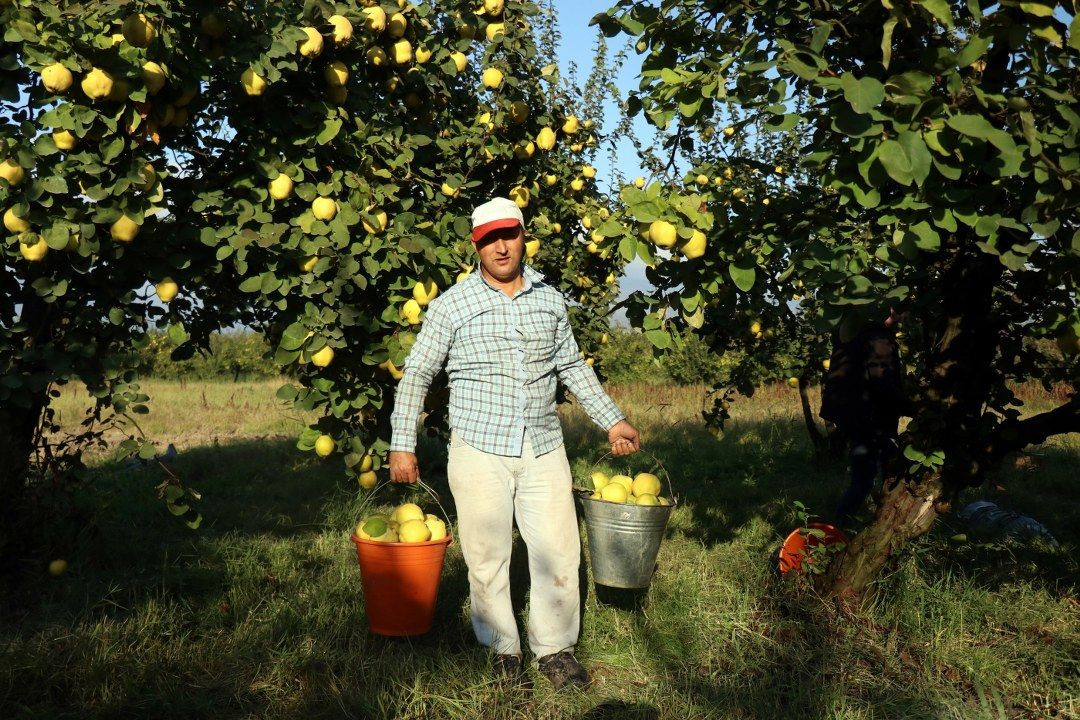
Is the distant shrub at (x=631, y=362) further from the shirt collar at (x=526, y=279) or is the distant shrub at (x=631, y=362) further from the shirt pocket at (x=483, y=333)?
the shirt pocket at (x=483, y=333)

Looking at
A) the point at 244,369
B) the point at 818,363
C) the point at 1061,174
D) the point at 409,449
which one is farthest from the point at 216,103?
the point at 244,369

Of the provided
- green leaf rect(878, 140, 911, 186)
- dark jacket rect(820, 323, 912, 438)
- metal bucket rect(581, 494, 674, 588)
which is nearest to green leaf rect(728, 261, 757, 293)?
green leaf rect(878, 140, 911, 186)

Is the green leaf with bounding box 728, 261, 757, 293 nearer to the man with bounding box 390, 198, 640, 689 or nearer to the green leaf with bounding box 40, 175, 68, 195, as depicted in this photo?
the man with bounding box 390, 198, 640, 689

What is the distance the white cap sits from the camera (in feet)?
9.59

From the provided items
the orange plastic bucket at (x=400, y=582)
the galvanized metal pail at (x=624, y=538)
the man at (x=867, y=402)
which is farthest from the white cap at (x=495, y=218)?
the man at (x=867, y=402)

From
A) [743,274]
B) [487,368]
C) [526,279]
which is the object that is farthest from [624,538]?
[743,274]

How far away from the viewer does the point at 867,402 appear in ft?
15.6

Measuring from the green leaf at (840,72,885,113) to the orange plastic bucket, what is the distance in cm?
197

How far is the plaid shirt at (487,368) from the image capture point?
2973 millimetres

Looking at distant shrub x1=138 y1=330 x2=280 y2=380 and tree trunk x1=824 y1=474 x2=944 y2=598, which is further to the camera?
distant shrub x1=138 y1=330 x2=280 y2=380

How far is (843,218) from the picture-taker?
2846 millimetres

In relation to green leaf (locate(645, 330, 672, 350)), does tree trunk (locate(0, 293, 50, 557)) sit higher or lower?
lower

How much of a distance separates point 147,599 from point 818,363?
4687 millimetres

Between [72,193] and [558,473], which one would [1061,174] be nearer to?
[558,473]
